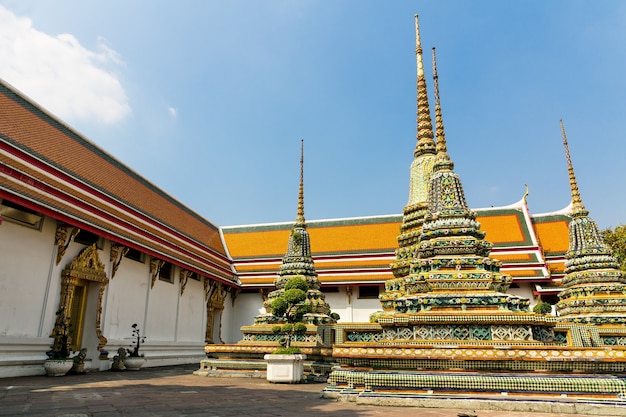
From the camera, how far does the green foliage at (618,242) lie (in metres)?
21.2

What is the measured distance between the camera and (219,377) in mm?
10820

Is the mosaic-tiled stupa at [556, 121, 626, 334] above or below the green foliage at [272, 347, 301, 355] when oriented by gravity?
above

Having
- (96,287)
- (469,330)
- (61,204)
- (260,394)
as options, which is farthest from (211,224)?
(469,330)

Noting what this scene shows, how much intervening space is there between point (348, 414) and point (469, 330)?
8.64ft

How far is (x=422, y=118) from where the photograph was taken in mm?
11633

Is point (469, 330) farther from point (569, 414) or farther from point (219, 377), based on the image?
point (219, 377)

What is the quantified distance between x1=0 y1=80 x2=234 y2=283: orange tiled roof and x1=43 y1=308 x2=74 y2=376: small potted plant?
8.11 ft

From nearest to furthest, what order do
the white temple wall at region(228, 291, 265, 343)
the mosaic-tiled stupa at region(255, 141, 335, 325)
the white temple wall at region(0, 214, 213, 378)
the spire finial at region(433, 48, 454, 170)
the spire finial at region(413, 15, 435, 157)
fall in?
the spire finial at region(433, 48, 454, 170) < the white temple wall at region(0, 214, 213, 378) < the spire finial at region(413, 15, 435, 157) < the mosaic-tiled stupa at region(255, 141, 335, 325) < the white temple wall at region(228, 291, 265, 343)

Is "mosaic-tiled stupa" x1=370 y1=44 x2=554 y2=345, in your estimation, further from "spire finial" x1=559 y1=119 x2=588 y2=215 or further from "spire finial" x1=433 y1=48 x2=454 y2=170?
"spire finial" x1=559 y1=119 x2=588 y2=215

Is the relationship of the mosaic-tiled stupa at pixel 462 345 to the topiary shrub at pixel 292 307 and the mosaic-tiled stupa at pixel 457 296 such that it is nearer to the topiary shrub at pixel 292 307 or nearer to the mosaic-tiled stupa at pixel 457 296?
the mosaic-tiled stupa at pixel 457 296

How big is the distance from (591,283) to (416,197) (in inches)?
253

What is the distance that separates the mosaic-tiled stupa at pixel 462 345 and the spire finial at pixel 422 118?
131 inches

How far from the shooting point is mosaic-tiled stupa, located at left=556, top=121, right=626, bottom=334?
1181 centimetres

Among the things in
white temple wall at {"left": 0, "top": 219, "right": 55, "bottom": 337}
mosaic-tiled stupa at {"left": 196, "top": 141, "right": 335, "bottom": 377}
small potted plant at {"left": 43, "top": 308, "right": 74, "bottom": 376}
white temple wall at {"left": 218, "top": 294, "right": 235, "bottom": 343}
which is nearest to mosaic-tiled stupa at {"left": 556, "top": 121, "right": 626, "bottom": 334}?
mosaic-tiled stupa at {"left": 196, "top": 141, "right": 335, "bottom": 377}
